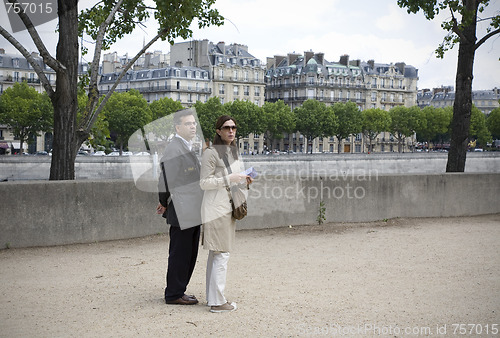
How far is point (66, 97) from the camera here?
30.4 ft

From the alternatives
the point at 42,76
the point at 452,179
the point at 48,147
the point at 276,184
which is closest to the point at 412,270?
the point at 276,184

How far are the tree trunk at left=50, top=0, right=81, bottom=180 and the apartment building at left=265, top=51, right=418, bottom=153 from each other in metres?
85.0

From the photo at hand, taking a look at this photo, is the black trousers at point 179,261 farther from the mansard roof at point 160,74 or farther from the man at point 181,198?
the mansard roof at point 160,74

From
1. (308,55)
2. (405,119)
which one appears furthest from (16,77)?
(405,119)

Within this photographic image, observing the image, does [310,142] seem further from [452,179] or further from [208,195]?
[208,195]

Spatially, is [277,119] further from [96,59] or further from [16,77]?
[96,59]

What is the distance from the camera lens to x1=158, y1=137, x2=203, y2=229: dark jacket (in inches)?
200

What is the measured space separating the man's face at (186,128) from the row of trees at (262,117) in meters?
42.4

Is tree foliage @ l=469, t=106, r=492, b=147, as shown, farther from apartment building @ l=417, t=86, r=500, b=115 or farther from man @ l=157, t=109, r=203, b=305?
man @ l=157, t=109, r=203, b=305

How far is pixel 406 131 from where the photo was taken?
93438 millimetres

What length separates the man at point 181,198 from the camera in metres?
5.09

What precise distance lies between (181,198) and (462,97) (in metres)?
9.96

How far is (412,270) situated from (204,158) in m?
3.14

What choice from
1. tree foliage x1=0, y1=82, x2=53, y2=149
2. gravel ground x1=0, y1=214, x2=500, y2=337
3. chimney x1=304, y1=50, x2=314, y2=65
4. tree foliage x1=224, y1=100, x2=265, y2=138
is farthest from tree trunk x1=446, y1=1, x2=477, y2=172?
chimney x1=304, y1=50, x2=314, y2=65
